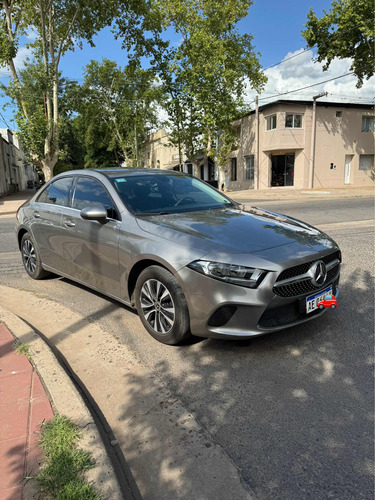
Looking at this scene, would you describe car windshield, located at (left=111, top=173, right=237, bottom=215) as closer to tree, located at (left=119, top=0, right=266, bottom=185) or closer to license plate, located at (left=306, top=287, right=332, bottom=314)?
license plate, located at (left=306, top=287, right=332, bottom=314)

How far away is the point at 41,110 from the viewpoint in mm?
21047

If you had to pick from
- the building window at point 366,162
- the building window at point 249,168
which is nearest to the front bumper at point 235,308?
the building window at point 249,168

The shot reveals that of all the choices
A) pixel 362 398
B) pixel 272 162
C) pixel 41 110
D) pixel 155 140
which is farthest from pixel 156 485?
pixel 155 140

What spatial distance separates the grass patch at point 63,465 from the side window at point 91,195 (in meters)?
2.18

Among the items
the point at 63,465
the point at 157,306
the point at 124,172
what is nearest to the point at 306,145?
the point at 124,172

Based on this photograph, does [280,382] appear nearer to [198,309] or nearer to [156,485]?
[198,309]

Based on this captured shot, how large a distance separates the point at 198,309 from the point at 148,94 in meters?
32.0

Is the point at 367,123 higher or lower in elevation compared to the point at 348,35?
lower

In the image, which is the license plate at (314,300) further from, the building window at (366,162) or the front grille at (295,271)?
the building window at (366,162)

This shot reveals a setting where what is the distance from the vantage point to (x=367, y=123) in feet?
108

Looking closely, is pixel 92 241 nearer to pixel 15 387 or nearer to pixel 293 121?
pixel 15 387

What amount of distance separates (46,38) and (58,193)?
20.8 metres

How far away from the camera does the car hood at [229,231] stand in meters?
3.19

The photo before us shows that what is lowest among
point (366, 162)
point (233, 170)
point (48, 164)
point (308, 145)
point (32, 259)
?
point (32, 259)
